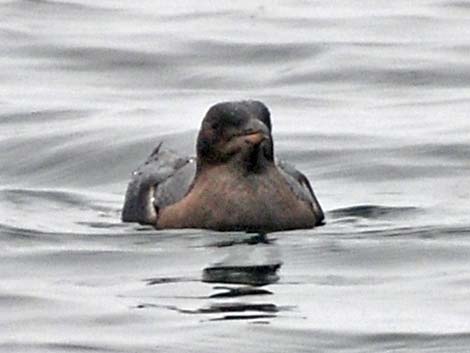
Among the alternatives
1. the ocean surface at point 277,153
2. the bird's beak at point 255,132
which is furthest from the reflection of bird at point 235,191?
the ocean surface at point 277,153

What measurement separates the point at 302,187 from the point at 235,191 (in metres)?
0.65

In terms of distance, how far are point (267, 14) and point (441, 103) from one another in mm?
7869

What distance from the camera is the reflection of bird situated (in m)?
18.7

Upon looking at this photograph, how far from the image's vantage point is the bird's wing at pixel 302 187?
62.5 ft

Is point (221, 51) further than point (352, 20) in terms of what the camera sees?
No

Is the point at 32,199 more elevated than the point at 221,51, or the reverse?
the point at 221,51

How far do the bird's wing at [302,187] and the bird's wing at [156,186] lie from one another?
26.7 inches

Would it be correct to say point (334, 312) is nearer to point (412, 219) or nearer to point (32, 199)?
point (412, 219)

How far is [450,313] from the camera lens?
617 inches

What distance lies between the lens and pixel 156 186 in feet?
64.2

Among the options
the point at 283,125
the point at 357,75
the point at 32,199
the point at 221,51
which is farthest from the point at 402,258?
the point at 221,51

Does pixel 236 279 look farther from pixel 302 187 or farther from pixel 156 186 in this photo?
pixel 156 186

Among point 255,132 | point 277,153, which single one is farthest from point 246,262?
point 277,153

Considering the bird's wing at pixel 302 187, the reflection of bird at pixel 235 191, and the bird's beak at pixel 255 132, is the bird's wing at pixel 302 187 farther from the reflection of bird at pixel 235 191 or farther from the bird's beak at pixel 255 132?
the bird's beak at pixel 255 132
